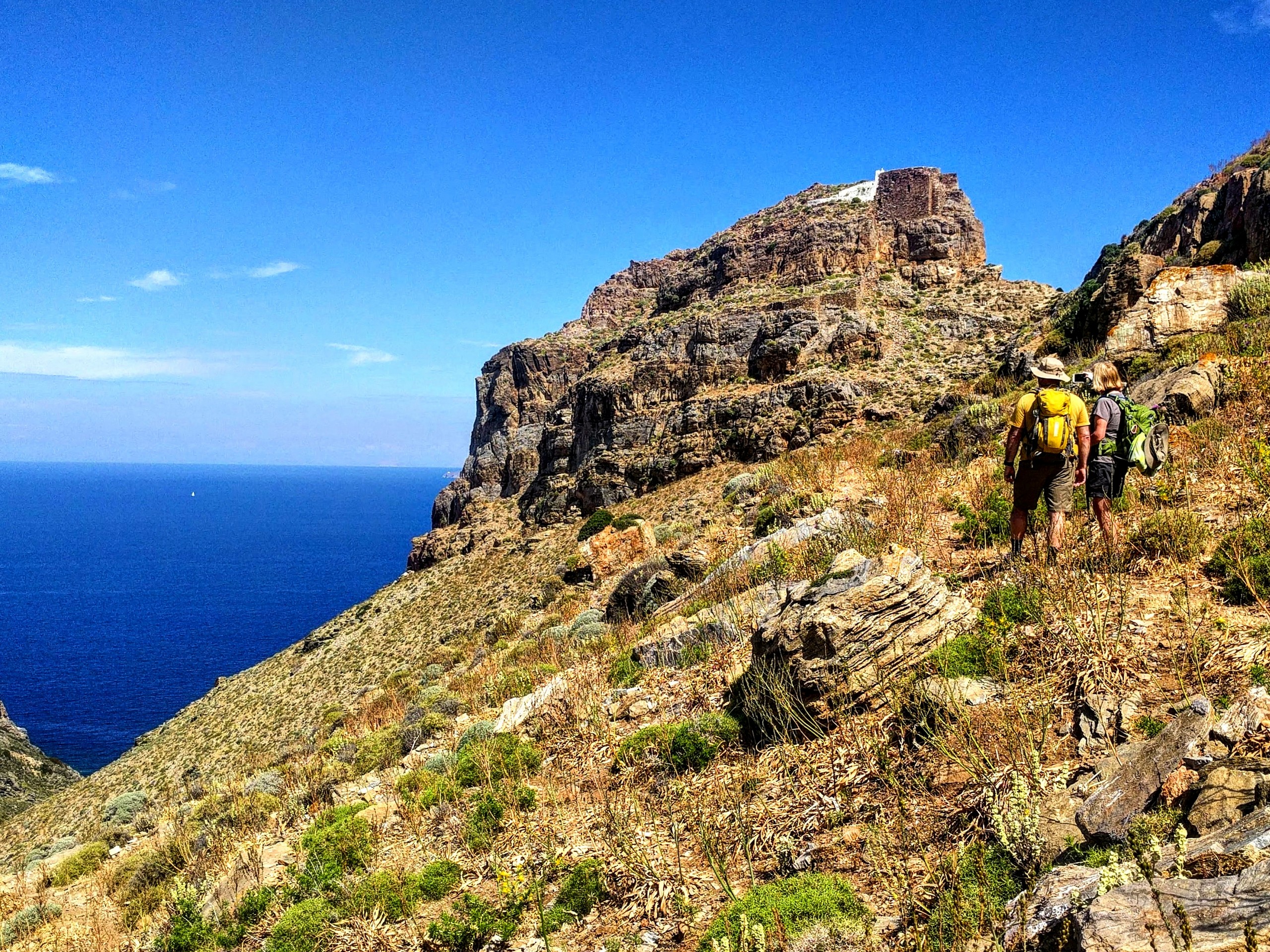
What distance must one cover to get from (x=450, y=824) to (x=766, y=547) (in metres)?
5.50

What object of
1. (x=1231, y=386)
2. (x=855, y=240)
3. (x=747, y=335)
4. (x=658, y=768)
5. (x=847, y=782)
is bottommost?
(x=658, y=768)

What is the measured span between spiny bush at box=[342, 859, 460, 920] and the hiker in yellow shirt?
582cm

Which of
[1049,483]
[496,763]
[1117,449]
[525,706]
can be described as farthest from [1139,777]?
[525,706]

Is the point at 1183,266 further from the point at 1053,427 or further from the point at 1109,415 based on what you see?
the point at 1053,427

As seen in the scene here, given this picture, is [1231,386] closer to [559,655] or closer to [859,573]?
[859,573]

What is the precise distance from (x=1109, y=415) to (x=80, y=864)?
1503 cm

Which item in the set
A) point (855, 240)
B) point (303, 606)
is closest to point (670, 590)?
point (855, 240)

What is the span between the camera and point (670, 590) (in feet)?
37.5

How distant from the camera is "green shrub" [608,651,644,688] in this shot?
313 inches

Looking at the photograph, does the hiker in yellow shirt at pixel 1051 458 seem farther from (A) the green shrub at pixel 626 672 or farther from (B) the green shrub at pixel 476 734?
(B) the green shrub at pixel 476 734

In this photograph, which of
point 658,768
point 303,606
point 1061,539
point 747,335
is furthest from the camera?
point 303,606

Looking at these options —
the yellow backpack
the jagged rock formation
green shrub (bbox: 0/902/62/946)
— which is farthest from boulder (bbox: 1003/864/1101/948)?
the jagged rock formation

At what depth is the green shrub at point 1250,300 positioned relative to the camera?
12.4 m

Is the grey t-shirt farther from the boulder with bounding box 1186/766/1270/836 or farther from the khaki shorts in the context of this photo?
the boulder with bounding box 1186/766/1270/836
